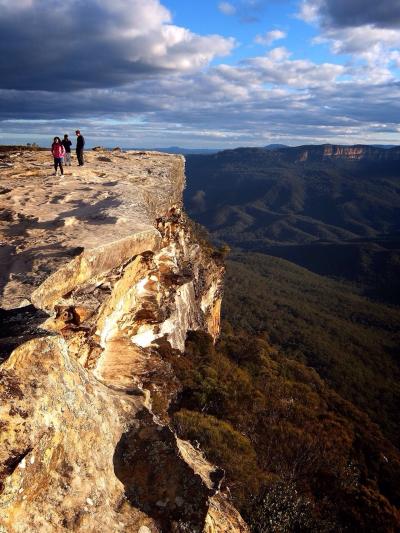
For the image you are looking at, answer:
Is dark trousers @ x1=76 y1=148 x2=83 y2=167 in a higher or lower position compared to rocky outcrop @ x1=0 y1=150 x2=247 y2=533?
higher

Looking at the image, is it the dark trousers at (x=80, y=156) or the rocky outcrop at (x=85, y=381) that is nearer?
the rocky outcrop at (x=85, y=381)

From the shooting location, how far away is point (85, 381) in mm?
7117

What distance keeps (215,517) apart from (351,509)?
560 inches

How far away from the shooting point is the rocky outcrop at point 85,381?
5355 millimetres

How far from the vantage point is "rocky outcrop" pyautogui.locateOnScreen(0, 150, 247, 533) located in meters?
5.36

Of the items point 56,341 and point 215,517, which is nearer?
point 56,341

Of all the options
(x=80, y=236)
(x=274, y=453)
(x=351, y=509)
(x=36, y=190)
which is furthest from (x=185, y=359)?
(x=80, y=236)

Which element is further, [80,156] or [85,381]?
[80,156]

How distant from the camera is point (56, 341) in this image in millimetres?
6297

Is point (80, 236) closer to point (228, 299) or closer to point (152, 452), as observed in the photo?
point (152, 452)

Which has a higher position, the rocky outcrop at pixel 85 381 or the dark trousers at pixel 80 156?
the dark trousers at pixel 80 156

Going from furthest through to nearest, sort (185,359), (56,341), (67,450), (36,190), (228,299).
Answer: (228,299)
(185,359)
(36,190)
(56,341)
(67,450)

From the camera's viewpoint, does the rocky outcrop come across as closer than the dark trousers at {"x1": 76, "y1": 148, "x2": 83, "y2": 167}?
Yes

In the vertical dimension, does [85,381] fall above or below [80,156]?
below
